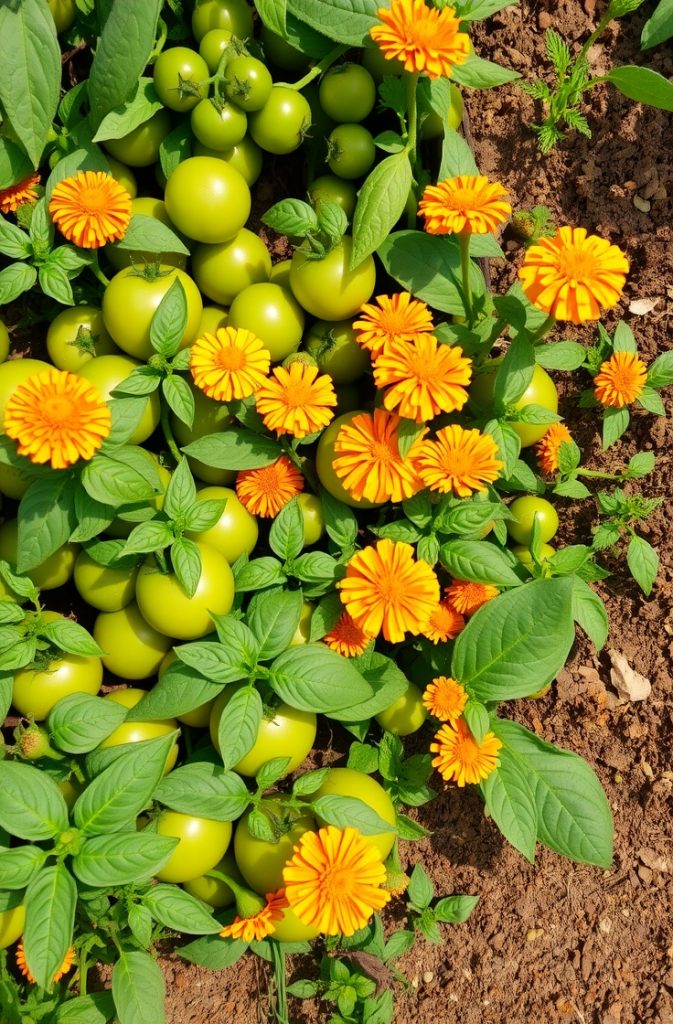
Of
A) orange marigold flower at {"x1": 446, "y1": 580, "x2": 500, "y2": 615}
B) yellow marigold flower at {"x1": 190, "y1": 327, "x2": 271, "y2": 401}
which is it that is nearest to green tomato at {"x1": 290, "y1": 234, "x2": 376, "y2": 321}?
yellow marigold flower at {"x1": 190, "y1": 327, "x2": 271, "y2": 401}

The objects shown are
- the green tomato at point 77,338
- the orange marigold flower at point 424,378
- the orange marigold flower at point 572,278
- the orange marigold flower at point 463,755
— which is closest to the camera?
the orange marigold flower at point 572,278

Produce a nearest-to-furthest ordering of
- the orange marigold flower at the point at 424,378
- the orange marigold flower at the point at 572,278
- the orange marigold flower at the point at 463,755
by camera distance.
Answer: the orange marigold flower at the point at 572,278
the orange marigold flower at the point at 424,378
the orange marigold flower at the point at 463,755

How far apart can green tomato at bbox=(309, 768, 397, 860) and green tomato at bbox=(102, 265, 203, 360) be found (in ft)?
2.63

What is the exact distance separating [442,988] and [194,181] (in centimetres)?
156

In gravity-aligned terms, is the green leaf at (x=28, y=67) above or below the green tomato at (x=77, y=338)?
above

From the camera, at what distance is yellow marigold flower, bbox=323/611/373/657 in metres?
1.24

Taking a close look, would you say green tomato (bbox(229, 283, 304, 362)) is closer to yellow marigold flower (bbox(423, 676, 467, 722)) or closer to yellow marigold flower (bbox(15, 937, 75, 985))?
yellow marigold flower (bbox(423, 676, 467, 722))

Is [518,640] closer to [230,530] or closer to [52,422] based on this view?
[230,530]

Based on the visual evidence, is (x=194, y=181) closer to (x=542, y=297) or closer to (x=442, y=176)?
(x=442, y=176)

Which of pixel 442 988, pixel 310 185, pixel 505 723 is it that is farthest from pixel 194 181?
pixel 442 988

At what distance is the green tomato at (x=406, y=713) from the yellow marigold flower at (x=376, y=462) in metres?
0.39

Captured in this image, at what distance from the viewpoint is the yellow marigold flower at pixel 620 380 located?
4.47ft

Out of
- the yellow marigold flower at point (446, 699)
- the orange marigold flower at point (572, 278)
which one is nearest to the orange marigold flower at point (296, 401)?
the orange marigold flower at point (572, 278)

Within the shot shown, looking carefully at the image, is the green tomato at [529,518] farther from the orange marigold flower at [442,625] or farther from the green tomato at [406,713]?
the green tomato at [406,713]
